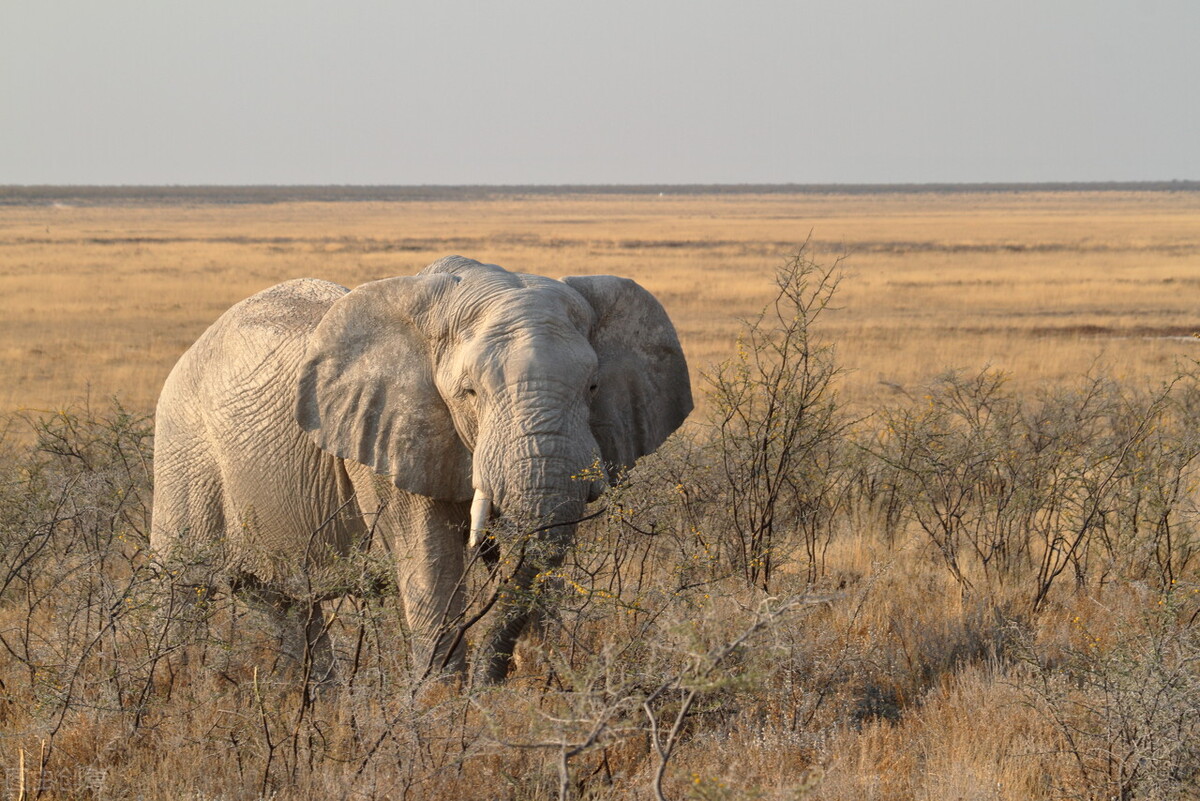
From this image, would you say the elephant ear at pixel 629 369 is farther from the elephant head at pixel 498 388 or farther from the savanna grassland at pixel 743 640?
the savanna grassland at pixel 743 640

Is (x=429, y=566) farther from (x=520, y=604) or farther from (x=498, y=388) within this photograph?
(x=498, y=388)

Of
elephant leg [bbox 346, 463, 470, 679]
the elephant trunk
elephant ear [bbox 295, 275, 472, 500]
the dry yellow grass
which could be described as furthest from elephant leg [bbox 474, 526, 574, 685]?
the dry yellow grass

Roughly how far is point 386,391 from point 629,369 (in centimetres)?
105

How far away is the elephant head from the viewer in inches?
174

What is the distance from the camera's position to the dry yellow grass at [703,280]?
19.3 meters

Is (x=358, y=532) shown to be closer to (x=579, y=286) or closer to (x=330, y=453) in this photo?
(x=330, y=453)

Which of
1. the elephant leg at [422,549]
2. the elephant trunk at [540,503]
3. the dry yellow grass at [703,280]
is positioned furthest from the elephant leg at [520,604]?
the dry yellow grass at [703,280]

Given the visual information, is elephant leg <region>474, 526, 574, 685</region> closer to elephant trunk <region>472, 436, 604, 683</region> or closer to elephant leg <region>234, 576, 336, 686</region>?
elephant trunk <region>472, 436, 604, 683</region>

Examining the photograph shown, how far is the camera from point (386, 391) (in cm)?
495

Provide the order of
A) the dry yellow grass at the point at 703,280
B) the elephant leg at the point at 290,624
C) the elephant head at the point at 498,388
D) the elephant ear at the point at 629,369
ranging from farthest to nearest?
1. the dry yellow grass at the point at 703,280
2. the elephant leg at the point at 290,624
3. the elephant ear at the point at 629,369
4. the elephant head at the point at 498,388

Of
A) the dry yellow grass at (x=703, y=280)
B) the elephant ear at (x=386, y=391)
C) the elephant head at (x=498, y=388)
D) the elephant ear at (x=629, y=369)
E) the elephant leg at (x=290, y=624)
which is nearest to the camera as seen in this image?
the elephant head at (x=498, y=388)

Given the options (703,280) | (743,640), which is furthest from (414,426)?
(703,280)

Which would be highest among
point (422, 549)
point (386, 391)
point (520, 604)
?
point (386, 391)

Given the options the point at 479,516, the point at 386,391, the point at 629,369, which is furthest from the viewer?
the point at 629,369
